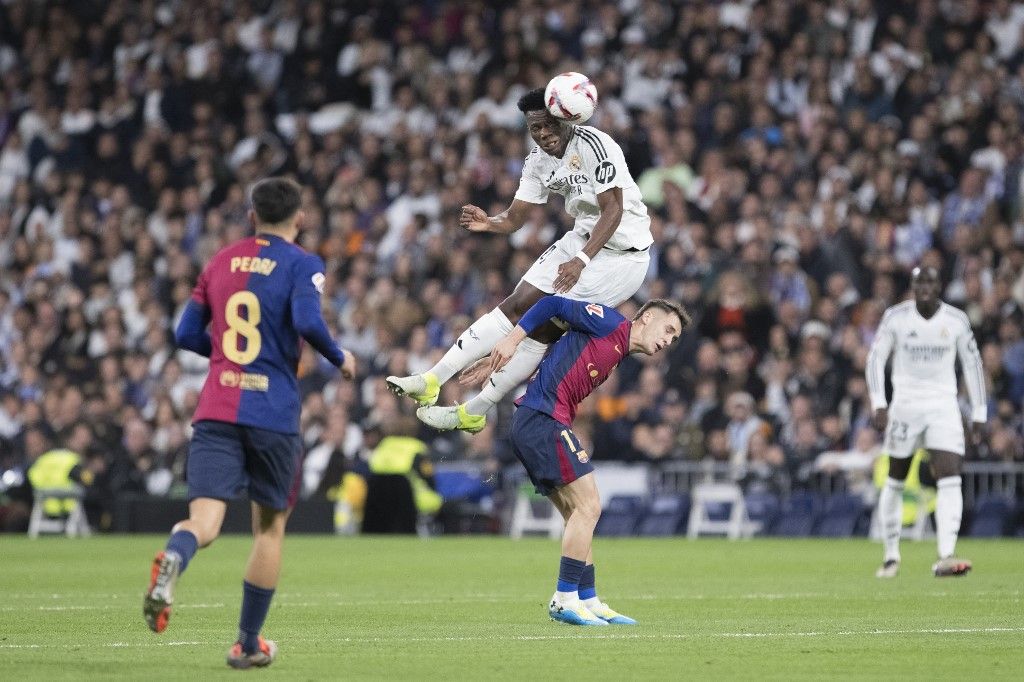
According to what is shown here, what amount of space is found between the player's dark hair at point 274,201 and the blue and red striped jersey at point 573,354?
10.6 ft

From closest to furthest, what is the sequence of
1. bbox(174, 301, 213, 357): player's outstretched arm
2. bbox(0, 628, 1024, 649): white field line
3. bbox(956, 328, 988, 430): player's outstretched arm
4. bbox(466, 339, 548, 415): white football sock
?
bbox(174, 301, 213, 357): player's outstretched arm, bbox(0, 628, 1024, 649): white field line, bbox(466, 339, 548, 415): white football sock, bbox(956, 328, 988, 430): player's outstretched arm

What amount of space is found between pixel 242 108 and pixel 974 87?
11748 millimetres

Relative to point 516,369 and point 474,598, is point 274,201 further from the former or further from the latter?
point 474,598

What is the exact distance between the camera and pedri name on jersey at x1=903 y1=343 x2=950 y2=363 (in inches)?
650

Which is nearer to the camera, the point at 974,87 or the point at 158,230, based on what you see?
the point at 974,87

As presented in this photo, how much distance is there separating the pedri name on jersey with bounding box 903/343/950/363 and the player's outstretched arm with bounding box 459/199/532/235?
17.3 ft

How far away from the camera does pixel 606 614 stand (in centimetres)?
1129

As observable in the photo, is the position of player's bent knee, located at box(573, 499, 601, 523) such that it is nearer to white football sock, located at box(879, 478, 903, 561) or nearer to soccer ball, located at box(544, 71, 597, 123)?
soccer ball, located at box(544, 71, 597, 123)

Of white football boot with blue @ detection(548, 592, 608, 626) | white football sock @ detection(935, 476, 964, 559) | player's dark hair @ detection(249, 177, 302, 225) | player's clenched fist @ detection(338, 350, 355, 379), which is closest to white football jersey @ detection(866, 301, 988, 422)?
white football sock @ detection(935, 476, 964, 559)

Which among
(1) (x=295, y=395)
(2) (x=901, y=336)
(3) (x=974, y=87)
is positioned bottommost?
(1) (x=295, y=395)

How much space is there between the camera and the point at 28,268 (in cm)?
2905

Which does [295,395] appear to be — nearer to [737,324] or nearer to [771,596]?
[771,596]

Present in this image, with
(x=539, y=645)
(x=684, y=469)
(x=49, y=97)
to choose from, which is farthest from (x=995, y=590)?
(x=49, y=97)

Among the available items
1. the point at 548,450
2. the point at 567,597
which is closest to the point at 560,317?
the point at 548,450
